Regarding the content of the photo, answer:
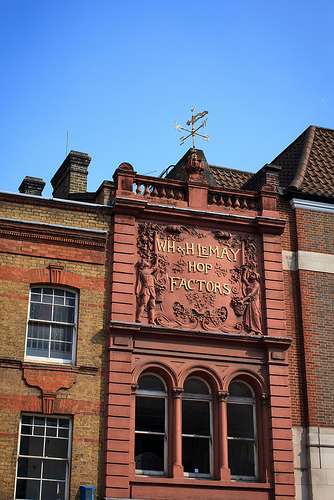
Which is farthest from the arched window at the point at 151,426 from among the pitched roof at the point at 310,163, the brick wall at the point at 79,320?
the pitched roof at the point at 310,163

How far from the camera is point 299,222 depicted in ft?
72.0

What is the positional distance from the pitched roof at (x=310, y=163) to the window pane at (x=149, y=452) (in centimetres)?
818

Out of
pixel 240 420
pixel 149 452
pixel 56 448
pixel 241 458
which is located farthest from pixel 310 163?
pixel 56 448

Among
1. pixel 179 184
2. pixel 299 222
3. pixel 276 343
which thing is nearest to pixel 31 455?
pixel 276 343

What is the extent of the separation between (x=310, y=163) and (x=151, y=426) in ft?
33.4

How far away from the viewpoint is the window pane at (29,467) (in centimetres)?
1723

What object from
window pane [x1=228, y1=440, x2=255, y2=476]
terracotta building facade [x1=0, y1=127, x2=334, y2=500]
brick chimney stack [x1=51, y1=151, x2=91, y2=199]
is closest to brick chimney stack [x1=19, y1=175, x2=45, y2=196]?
brick chimney stack [x1=51, y1=151, x2=91, y2=199]

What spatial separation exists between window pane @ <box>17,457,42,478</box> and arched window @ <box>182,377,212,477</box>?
350cm

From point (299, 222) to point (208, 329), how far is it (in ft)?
14.6

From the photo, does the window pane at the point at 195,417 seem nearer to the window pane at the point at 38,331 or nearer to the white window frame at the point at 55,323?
the white window frame at the point at 55,323

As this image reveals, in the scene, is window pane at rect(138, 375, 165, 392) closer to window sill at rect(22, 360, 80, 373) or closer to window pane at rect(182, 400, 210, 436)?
window pane at rect(182, 400, 210, 436)

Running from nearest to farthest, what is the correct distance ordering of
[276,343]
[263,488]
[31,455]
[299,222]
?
[31,455], [263,488], [276,343], [299,222]

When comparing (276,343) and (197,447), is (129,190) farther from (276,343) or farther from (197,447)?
(197,447)

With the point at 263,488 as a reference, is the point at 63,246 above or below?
above
